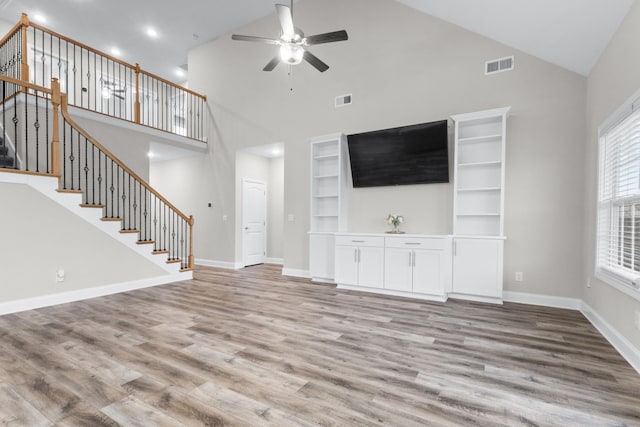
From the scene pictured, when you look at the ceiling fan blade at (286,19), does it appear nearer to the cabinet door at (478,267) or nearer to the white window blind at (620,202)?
the white window blind at (620,202)

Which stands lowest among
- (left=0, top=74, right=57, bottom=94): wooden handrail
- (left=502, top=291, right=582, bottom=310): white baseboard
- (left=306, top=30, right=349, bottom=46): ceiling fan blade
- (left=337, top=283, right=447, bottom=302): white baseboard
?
(left=337, top=283, right=447, bottom=302): white baseboard

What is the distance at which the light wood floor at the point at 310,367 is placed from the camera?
1.80 meters

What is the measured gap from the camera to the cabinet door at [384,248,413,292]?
4449 mm

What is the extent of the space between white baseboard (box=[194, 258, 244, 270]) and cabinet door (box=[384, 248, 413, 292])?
3712 mm

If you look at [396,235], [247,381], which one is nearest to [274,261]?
[396,235]

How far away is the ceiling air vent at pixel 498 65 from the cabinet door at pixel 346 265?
318 cm

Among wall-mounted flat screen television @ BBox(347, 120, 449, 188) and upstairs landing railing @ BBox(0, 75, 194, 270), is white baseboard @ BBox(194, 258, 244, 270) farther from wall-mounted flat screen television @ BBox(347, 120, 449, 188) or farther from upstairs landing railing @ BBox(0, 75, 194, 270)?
wall-mounted flat screen television @ BBox(347, 120, 449, 188)

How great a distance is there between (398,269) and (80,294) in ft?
14.5

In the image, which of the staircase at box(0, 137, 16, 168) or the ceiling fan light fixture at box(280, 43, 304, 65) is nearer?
the ceiling fan light fixture at box(280, 43, 304, 65)

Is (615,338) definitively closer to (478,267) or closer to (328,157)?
(478,267)

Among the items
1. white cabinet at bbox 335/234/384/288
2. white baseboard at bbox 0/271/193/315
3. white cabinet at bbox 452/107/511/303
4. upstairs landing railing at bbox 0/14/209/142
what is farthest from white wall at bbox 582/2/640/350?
upstairs landing railing at bbox 0/14/209/142

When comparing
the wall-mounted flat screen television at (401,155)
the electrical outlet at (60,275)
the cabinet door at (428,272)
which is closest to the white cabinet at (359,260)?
the cabinet door at (428,272)

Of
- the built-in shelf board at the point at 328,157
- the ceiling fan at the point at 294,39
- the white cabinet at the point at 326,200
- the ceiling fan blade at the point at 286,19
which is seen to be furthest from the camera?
the built-in shelf board at the point at 328,157

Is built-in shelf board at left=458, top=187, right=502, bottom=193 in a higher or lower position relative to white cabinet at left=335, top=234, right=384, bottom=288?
higher
